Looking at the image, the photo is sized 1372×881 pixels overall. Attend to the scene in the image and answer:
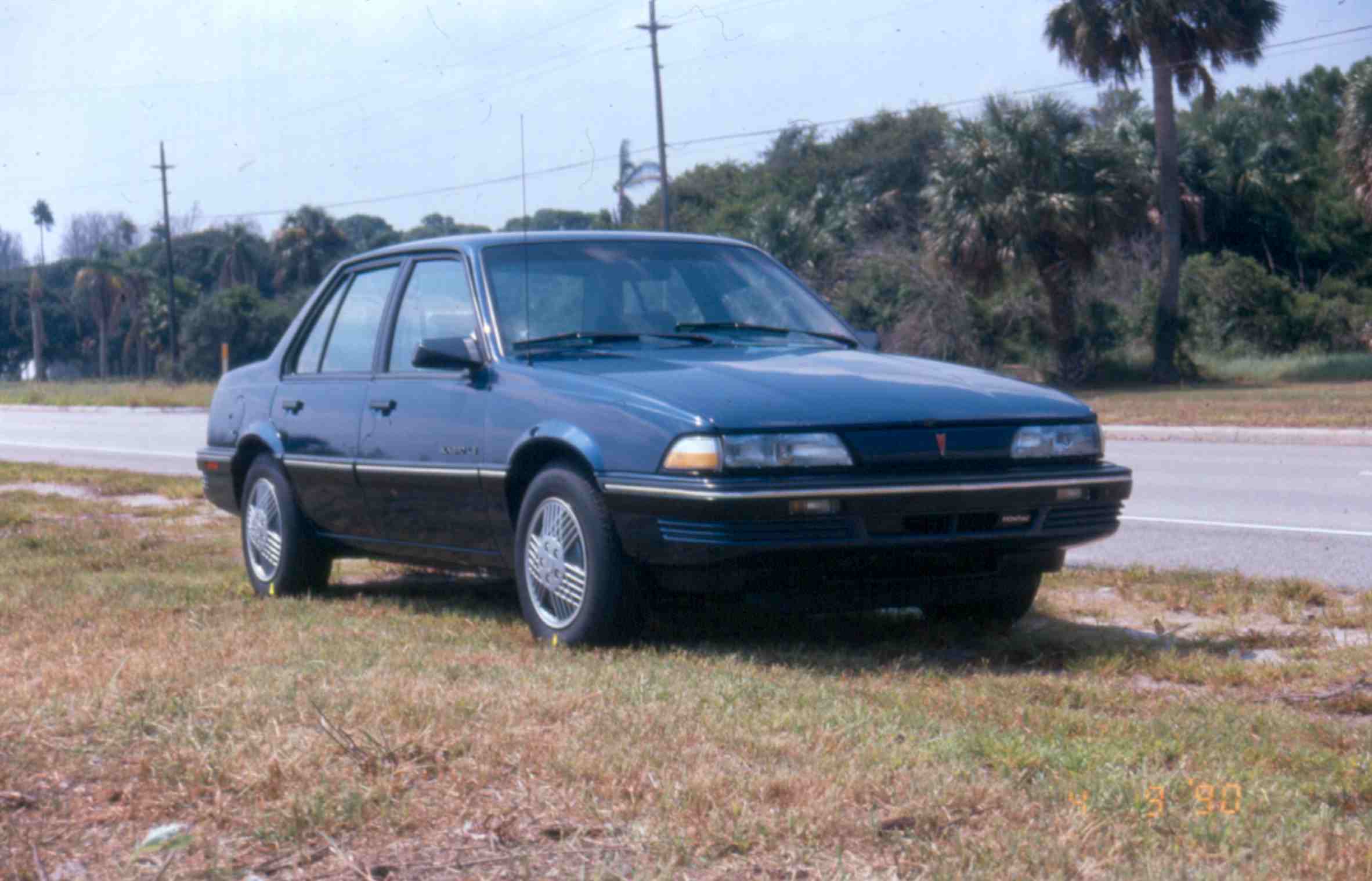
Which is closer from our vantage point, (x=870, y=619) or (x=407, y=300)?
(x=870, y=619)

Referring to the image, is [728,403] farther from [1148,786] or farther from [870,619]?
[1148,786]

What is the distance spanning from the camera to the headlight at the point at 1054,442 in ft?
17.1

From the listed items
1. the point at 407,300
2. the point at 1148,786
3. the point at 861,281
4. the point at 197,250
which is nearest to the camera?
the point at 1148,786

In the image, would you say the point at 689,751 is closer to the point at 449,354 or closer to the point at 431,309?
the point at 449,354

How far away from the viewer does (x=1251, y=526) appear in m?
9.48

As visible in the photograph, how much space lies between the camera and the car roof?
20.4 ft

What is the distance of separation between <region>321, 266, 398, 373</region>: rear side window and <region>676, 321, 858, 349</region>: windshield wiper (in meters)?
1.39

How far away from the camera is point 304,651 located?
504 centimetres

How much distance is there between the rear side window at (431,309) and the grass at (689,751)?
1.14 meters

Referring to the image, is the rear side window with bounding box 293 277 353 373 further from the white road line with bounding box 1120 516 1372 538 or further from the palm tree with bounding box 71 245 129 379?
the palm tree with bounding box 71 245 129 379

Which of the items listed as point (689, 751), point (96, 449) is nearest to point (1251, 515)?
point (689, 751)

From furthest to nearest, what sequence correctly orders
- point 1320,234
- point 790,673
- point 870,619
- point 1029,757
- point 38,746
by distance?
1. point 1320,234
2. point 870,619
3. point 790,673
4. point 38,746
5. point 1029,757

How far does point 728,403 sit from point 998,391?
103cm

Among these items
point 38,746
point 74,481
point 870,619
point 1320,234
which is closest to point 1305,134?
point 1320,234
